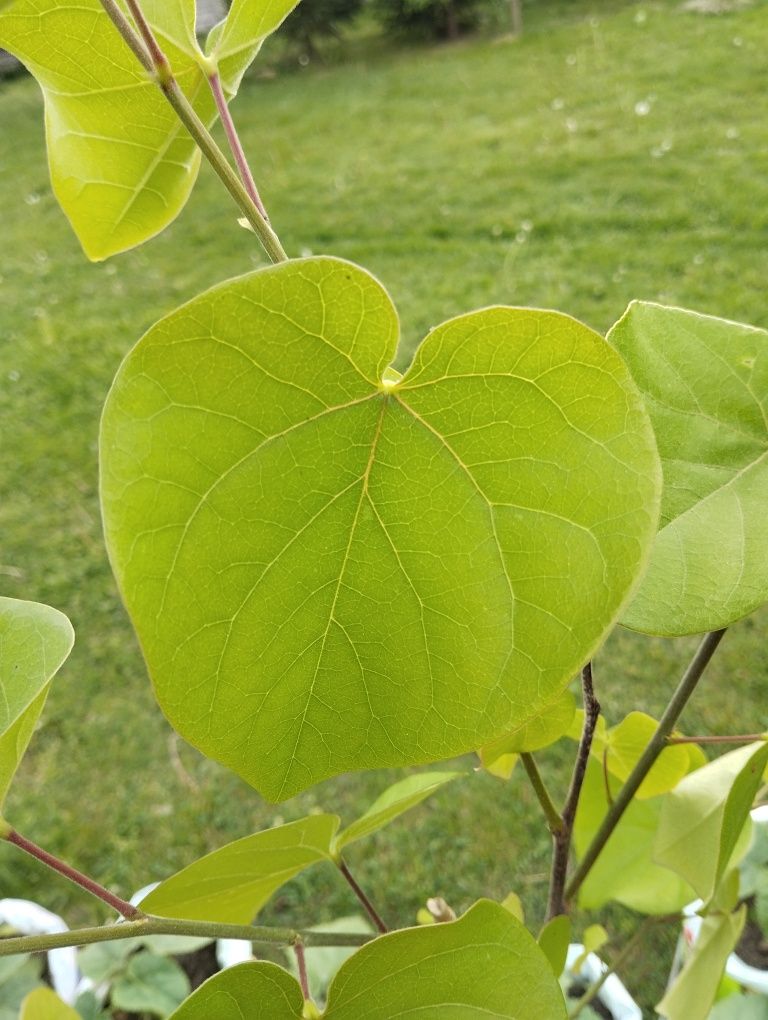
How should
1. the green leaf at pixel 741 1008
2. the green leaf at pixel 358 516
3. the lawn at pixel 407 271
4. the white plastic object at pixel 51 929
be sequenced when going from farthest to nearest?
the lawn at pixel 407 271 < the white plastic object at pixel 51 929 < the green leaf at pixel 741 1008 < the green leaf at pixel 358 516

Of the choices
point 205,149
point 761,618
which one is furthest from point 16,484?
point 205,149

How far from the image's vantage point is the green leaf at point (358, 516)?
0.26 meters

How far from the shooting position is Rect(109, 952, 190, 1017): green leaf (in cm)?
99

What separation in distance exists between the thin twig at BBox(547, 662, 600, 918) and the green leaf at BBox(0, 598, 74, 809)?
0.23 m

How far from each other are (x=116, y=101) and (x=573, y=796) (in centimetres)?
45

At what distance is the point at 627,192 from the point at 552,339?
9.50 feet

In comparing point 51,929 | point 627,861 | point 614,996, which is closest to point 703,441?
point 627,861

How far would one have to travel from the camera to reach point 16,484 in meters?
2.20

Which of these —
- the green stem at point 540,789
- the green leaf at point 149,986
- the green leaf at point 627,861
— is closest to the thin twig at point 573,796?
the green stem at point 540,789

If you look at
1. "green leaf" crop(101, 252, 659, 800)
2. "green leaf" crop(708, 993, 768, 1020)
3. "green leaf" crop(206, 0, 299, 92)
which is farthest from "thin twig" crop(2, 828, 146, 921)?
"green leaf" crop(708, 993, 768, 1020)

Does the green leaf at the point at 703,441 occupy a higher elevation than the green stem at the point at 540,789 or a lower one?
higher

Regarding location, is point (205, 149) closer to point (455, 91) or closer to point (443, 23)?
point (455, 91)

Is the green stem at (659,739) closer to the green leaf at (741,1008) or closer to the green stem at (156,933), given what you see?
the green stem at (156,933)

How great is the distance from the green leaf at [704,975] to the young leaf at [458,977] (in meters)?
0.12
